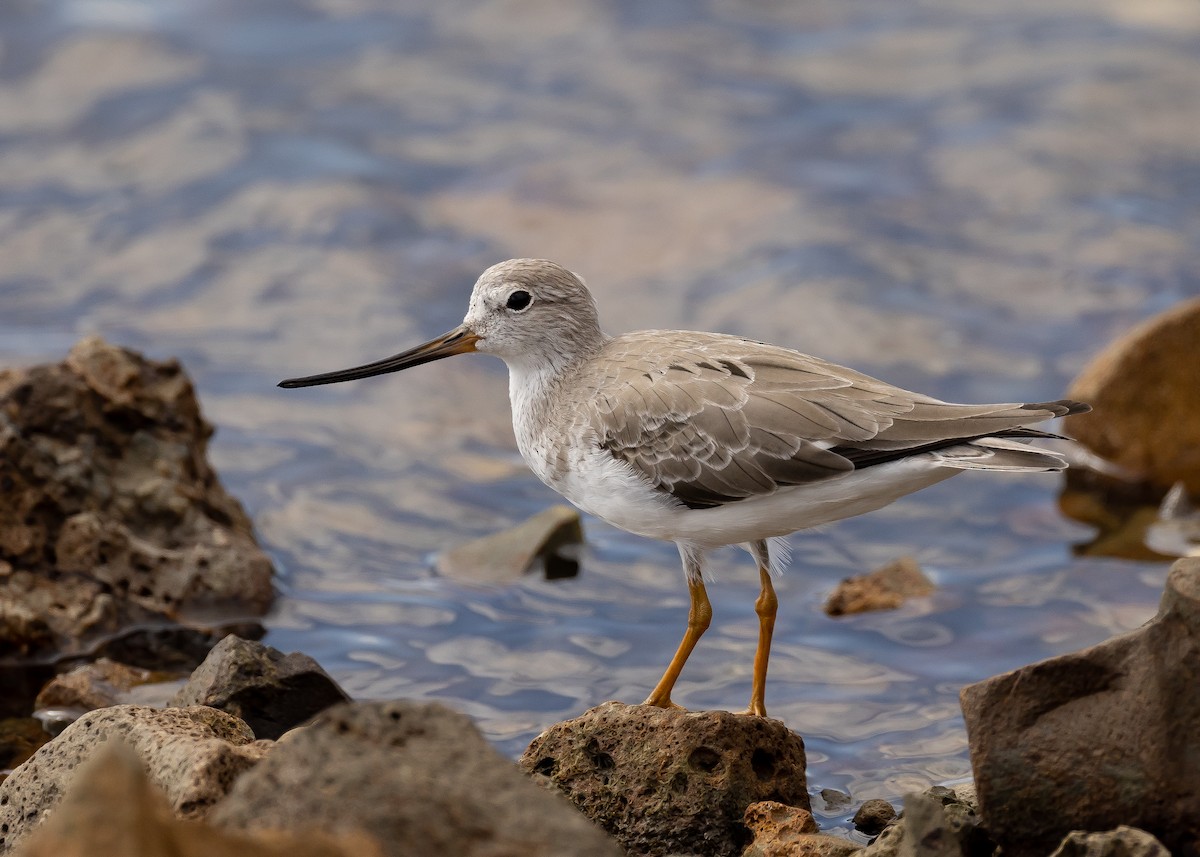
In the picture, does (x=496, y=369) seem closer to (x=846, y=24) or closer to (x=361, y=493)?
(x=361, y=493)

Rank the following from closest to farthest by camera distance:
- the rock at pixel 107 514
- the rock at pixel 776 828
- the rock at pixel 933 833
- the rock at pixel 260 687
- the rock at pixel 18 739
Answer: the rock at pixel 933 833 < the rock at pixel 776 828 < the rock at pixel 260 687 < the rock at pixel 18 739 < the rock at pixel 107 514

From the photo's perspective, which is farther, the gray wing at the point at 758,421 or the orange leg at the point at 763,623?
the orange leg at the point at 763,623

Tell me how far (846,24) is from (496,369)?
8545 millimetres

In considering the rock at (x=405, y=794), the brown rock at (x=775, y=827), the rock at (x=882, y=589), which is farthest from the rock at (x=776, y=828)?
the rock at (x=882, y=589)

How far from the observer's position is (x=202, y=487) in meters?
10.3

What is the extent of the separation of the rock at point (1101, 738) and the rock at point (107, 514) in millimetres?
5642

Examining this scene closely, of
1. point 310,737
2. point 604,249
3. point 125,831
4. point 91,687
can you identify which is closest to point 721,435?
point 310,737

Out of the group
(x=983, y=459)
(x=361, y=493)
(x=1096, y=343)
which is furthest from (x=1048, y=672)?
(x=1096, y=343)

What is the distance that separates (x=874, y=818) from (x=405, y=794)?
→ 3422 millimetres

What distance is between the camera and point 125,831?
3961mm

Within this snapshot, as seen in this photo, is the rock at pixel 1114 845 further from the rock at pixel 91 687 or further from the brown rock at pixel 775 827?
the rock at pixel 91 687

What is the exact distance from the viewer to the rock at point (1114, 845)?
520 centimetres

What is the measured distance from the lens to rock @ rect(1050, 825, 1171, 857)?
520cm

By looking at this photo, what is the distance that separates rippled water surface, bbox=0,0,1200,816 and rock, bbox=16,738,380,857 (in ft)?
14.8
